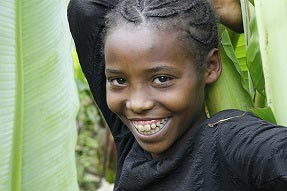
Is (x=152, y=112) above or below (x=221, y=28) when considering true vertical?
below

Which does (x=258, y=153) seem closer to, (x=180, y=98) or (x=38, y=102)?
(x=180, y=98)

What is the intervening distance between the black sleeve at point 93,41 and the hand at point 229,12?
0.69 feet

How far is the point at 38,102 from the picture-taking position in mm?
1242

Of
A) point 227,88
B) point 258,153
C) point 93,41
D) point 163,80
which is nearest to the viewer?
point 258,153

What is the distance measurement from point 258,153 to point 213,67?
26 centimetres

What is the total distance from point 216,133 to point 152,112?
0.33ft

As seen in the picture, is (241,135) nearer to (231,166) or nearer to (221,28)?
(231,166)

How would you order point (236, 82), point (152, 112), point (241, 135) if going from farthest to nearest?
point (236, 82) < point (152, 112) < point (241, 135)

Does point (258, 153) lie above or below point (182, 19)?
below

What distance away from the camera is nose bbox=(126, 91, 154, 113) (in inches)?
42.6

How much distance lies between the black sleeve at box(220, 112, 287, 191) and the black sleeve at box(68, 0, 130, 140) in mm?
373

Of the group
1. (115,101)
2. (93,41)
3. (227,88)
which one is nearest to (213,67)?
(227,88)

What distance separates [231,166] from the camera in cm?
100

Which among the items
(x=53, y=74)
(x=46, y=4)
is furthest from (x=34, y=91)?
(x=46, y=4)
